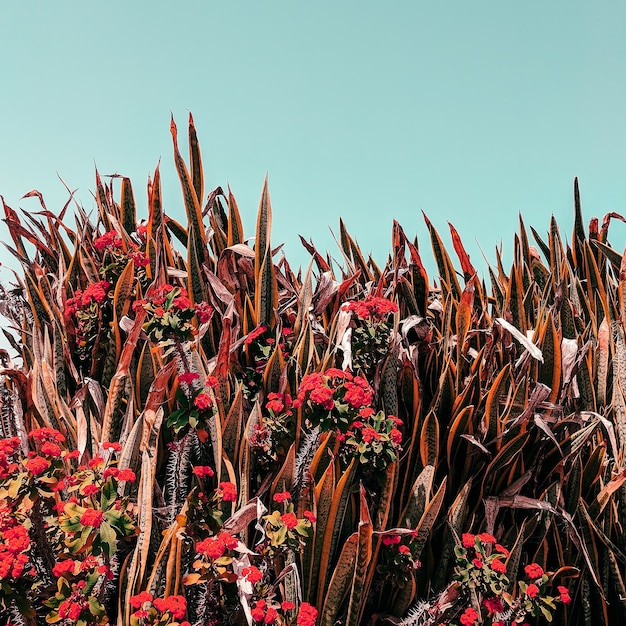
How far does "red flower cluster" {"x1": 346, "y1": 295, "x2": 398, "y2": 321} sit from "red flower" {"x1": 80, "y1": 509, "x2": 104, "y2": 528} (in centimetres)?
100

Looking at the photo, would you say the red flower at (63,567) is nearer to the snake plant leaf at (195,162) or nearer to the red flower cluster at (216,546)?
the red flower cluster at (216,546)

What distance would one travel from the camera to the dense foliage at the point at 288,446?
5.55 ft

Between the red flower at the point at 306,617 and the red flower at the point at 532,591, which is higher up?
the red flower at the point at 306,617

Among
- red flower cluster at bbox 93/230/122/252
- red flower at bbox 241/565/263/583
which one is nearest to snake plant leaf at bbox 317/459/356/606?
red flower at bbox 241/565/263/583

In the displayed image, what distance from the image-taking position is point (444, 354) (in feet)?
7.37

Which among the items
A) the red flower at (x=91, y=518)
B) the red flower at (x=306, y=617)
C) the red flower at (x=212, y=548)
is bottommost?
the red flower at (x=306, y=617)

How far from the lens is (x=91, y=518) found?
4.82 ft

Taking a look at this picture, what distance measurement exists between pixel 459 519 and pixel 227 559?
2.59 feet

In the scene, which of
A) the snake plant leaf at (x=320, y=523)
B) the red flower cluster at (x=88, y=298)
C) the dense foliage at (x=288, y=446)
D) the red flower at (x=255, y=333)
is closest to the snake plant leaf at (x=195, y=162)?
the dense foliage at (x=288, y=446)

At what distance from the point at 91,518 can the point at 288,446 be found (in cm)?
67

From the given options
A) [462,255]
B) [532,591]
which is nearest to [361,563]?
[532,591]

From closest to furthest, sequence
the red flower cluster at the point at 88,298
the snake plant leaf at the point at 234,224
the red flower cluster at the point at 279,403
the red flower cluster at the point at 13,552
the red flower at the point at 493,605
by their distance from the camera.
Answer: the red flower cluster at the point at 13,552
the red flower at the point at 493,605
the red flower cluster at the point at 279,403
the red flower cluster at the point at 88,298
the snake plant leaf at the point at 234,224

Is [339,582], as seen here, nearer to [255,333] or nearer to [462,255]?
[255,333]

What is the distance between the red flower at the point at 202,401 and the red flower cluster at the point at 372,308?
1.88 ft
